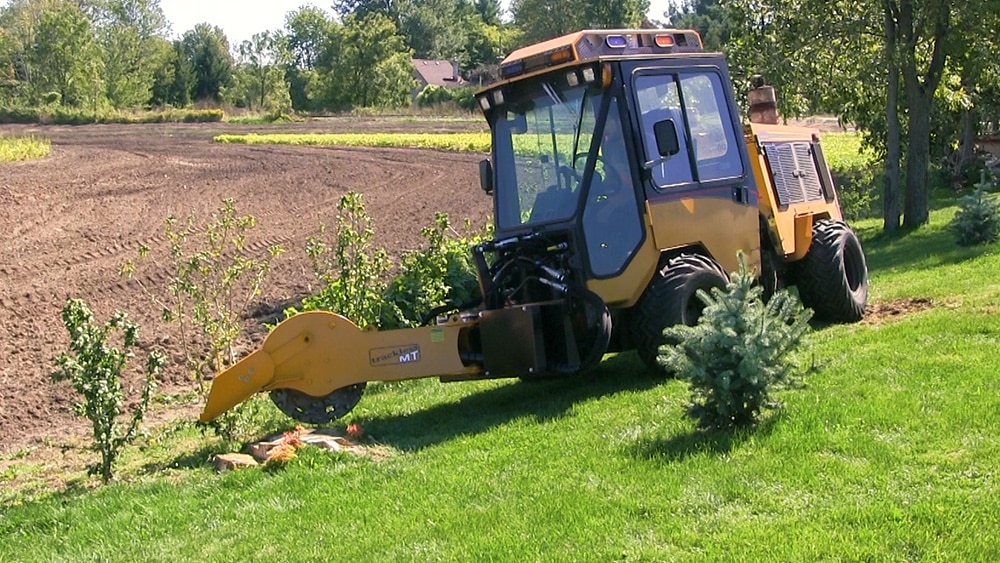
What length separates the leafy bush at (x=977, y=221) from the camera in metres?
15.6

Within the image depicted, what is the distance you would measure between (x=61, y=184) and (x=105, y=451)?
22.3 m

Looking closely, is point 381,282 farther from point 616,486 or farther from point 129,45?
point 129,45

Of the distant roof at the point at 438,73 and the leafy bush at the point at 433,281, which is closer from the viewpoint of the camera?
the leafy bush at the point at 433,281

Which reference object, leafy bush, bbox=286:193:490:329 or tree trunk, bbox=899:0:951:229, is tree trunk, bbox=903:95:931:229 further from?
leafy bush, bbox=286:193:490:329

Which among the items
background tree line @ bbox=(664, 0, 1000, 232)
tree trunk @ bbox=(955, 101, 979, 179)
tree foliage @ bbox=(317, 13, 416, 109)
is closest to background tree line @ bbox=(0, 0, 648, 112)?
tree foliage @ bbox=(317, 13, 416, 109)

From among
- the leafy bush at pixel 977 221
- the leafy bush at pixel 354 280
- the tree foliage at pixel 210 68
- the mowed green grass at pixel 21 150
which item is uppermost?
the tree foliage at pixel 210 68

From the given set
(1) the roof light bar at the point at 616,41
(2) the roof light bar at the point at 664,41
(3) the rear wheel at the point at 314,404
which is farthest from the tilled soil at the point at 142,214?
(2) the roof light bar at the point at 664,41

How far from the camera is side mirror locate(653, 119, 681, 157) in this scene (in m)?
8.59

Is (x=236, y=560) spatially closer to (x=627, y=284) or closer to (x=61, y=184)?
(x=627, y=284)

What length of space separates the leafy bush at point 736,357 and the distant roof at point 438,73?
94824 mm

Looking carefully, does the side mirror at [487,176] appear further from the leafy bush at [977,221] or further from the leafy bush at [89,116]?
the leafy bush at [89,116]

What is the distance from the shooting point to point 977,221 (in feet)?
51.6

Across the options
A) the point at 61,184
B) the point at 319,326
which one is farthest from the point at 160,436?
the point at 61,184

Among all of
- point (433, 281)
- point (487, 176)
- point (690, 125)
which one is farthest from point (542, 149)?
point (433, 281)
